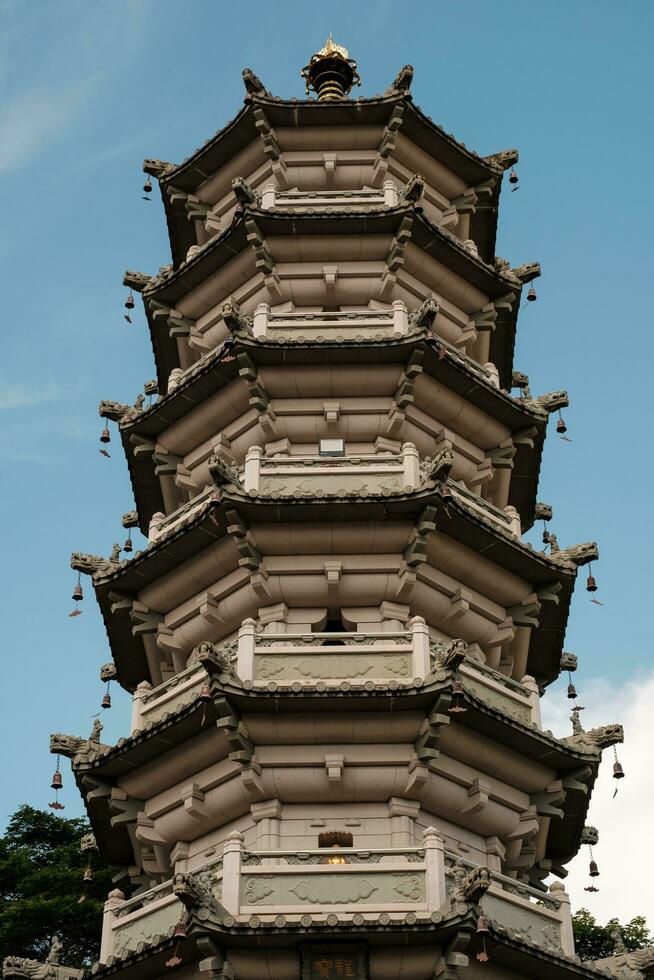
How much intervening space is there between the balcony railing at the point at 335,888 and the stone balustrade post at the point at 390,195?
14.3 m

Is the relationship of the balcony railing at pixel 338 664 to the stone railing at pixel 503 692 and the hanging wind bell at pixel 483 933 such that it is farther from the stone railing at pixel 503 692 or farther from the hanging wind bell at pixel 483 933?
the hanging wind bell at pixel 483 933

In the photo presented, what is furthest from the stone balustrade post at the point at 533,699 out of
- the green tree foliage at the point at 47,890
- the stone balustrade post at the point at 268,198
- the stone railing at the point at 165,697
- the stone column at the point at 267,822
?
the green tree foliage at the point at 47,890

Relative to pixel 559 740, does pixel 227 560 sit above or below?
above

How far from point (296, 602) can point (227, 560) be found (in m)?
1.46

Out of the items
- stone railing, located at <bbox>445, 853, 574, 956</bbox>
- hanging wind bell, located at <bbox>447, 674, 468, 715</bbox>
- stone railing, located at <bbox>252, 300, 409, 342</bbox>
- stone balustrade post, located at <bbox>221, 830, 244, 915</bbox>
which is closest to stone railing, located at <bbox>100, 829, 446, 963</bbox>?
stone balustrade post, located at <bbox>221, 830, 244, 915</bbox>

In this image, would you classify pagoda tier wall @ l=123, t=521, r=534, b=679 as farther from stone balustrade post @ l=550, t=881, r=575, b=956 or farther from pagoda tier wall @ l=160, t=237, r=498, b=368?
pagoda tier wall @ l=160, t=237, r=498, b=368

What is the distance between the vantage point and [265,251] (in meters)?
27.3

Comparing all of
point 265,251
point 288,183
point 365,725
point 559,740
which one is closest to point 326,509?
point 365,725

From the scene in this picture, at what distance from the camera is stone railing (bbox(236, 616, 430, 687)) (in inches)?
809

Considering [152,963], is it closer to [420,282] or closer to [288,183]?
[420,282]

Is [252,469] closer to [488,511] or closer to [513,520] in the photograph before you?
[488,511]

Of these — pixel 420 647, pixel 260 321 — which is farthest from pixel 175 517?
pixel 420 647

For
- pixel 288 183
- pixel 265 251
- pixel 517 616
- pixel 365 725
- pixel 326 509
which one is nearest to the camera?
pixel 365 725

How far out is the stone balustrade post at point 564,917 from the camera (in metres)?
19.5
